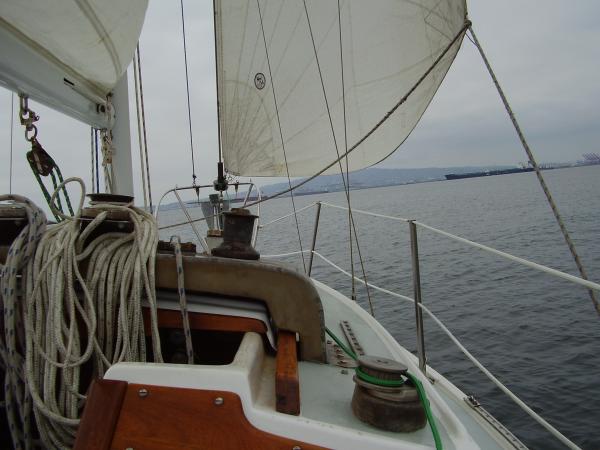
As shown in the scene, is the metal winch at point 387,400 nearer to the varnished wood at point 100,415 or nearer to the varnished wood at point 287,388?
the varnished wood at point 287,388

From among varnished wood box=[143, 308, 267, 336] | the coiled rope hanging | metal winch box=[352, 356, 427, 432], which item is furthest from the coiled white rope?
metal winch box=[352, 356, 427, 432]

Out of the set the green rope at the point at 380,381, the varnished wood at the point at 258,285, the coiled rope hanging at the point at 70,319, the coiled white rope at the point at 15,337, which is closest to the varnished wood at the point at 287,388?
the green rope at the point at 380,381

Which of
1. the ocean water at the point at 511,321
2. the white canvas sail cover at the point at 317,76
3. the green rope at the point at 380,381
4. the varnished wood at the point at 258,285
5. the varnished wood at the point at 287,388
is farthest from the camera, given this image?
the ocean water at the point at 511,321

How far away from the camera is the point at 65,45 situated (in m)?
2.25

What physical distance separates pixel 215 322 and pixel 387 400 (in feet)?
2.23

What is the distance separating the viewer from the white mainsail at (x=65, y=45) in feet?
6.45

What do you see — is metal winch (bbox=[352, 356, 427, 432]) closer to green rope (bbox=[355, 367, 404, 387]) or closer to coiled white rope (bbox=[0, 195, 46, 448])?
green rope (bbox=[355, 367, 404, 387])

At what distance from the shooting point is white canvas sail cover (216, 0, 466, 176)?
3.46 m

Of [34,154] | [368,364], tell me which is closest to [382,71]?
[34,154]

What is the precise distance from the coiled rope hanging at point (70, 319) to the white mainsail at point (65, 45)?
3.76 ft

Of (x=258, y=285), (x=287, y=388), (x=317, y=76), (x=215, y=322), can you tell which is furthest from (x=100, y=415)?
(x=317, y=76)

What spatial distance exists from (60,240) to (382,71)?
3.13 m

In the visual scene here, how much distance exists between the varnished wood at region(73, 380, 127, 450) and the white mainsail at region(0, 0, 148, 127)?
1.77 m

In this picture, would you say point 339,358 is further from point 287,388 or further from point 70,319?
point 70,319
